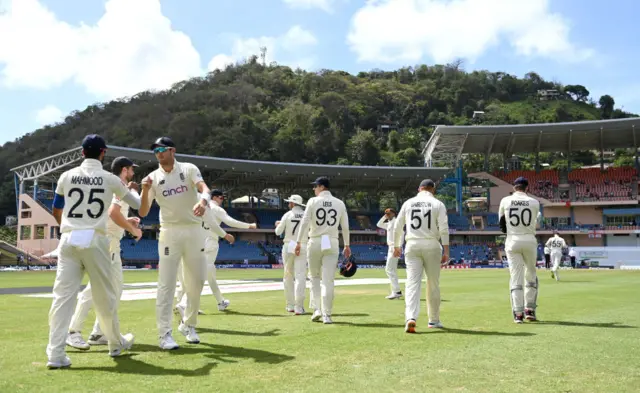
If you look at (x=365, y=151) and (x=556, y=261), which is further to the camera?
(x=365, y=151)

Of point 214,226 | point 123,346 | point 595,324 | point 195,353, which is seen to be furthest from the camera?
point 214,226

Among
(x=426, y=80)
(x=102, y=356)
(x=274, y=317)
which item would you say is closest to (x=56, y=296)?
(x=102, y=356)

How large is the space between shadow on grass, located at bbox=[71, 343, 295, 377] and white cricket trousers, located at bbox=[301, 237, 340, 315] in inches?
103

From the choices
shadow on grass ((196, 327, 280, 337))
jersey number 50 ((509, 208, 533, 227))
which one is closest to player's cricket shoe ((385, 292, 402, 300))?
jersey number 50 ((509, 208, 533, 227))

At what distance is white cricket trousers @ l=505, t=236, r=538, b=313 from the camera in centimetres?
938

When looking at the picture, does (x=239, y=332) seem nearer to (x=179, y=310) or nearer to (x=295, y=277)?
(x=179, y=310)

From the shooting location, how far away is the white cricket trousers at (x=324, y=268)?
926 cm

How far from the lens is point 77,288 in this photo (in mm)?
5926

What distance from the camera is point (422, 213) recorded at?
8719mm

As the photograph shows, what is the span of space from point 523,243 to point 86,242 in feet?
22.5

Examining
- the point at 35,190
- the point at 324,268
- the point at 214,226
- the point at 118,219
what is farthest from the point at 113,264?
the point at 35,190

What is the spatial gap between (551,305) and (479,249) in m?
55.0

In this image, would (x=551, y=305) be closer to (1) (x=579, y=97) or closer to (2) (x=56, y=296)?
(2) (x=56, y=296)

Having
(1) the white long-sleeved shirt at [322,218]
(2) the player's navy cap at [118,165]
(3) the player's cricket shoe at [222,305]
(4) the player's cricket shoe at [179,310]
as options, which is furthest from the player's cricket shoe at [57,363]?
(3) the player's cricket shoe at [222,305]
